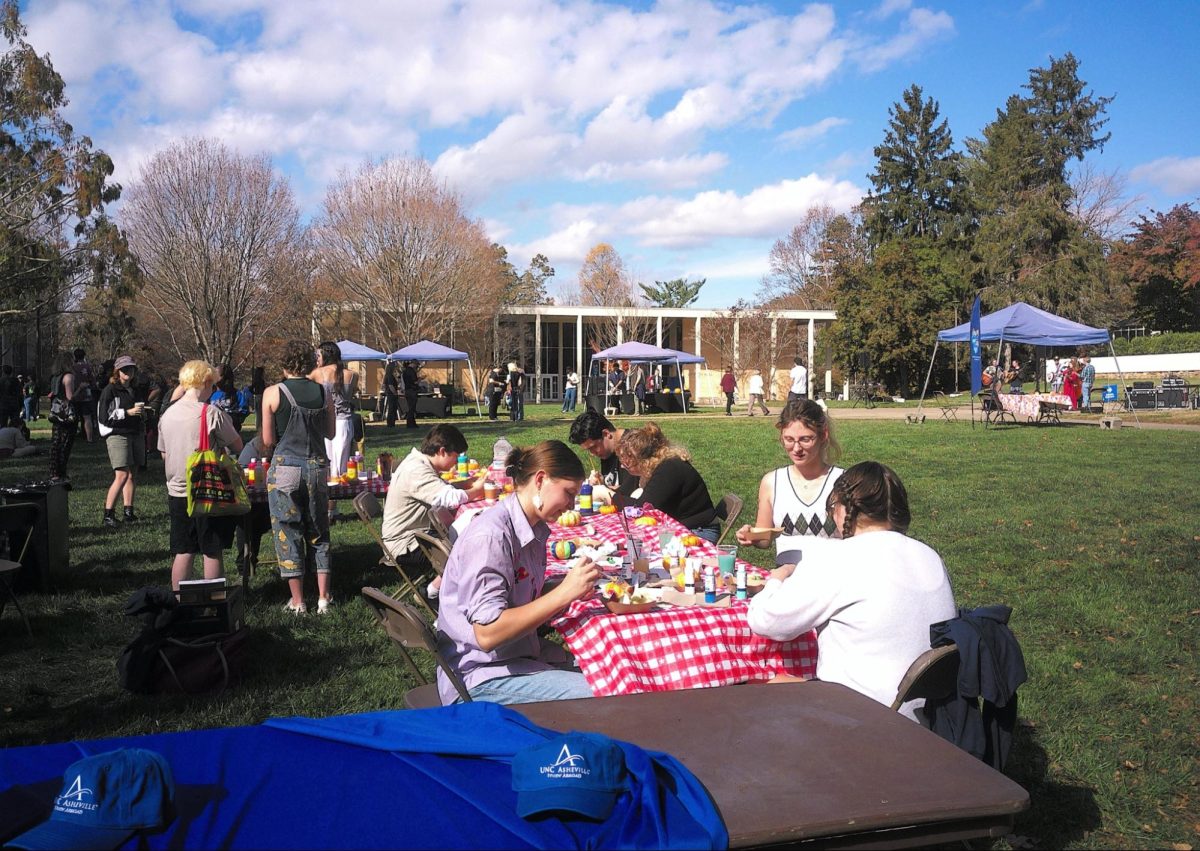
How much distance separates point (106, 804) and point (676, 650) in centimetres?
210

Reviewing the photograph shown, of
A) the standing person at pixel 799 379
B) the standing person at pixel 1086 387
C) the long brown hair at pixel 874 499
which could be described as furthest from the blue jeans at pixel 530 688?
the standing person at pixel 1086 387

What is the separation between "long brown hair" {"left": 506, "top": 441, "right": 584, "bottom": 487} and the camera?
11.0 feet

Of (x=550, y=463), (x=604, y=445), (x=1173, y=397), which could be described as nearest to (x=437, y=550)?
(x=550, y=463)

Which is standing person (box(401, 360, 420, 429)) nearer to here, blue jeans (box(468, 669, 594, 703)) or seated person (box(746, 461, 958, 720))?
blue jeans (box(468, 669, 594, 703))

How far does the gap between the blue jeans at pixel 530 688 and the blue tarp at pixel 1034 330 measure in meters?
21.7

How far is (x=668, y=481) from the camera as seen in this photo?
6.25 metres

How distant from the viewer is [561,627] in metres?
3.59

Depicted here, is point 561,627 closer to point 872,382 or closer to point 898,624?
point 898,624

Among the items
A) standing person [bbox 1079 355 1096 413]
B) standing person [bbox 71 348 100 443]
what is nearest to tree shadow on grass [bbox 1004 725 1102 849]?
standing person [bbox 71 348 100 443]

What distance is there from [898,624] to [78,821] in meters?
2.38

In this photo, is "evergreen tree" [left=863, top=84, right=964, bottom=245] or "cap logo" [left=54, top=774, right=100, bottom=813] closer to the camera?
"cap logo" [left=54, top=774, right=100, bottom=813]

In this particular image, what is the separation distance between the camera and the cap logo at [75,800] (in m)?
1.76

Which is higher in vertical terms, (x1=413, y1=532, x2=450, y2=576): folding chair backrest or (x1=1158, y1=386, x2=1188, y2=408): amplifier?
(x1=1158, y1=386, x2=1188, y2=408): amplifier

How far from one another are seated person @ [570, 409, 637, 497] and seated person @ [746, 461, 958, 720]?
3754mm
